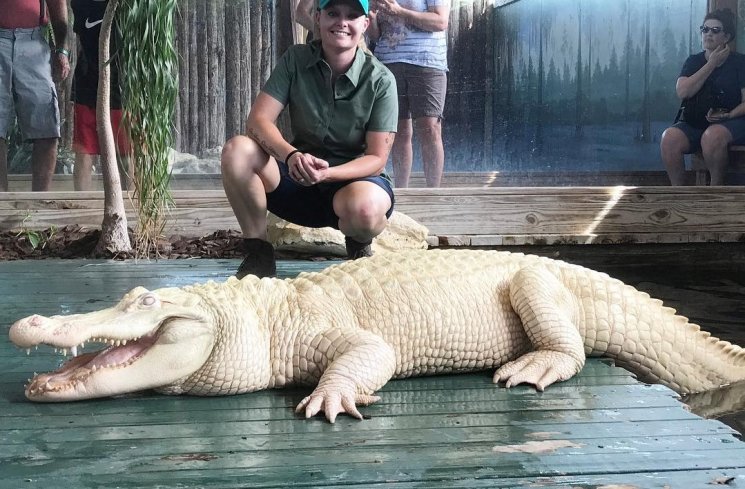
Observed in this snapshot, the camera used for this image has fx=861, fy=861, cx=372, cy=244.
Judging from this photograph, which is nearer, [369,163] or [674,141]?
[369,163]

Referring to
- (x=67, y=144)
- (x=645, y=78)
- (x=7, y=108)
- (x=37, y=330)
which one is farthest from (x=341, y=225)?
(x=645, y=78)

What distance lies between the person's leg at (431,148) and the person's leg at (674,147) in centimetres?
166

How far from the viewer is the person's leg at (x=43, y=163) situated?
5363 mm

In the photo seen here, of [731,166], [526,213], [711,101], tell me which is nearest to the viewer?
[526,213]

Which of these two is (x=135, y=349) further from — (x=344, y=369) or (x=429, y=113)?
(x=429, y=113)

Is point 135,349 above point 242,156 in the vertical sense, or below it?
below

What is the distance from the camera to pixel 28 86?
550cm

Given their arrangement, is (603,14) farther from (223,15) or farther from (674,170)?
(223,15)

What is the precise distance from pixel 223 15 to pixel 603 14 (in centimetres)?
261

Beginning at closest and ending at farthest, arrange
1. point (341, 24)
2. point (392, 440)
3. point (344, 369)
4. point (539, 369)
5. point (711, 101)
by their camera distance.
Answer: point (392, 440), point (344, 369), point (539, 369), point (341, 24), point (711, 101)

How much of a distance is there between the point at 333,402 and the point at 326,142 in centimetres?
170

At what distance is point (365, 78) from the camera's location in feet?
11.3

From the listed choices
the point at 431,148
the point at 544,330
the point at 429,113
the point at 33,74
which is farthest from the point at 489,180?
the point at 544,330

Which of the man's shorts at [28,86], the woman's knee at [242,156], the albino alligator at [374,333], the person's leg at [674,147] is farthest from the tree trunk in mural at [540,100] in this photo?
the albino alligator at [374,333]
